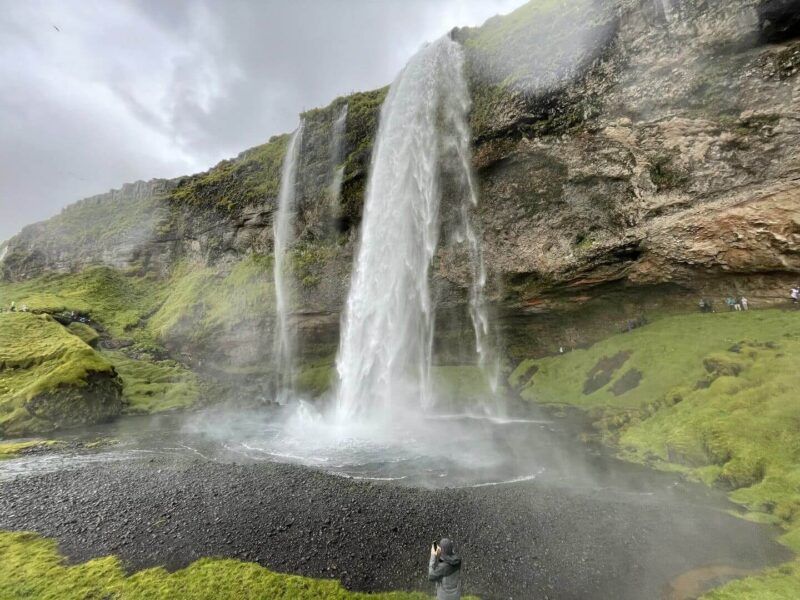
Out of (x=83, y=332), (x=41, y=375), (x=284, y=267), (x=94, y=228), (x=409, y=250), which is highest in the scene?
(x=94, y=228)

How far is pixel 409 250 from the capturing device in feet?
141

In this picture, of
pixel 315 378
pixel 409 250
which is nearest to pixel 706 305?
pixel 409 250

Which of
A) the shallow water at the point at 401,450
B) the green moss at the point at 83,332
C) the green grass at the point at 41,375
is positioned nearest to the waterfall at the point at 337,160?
the shallow water at the point at 401,450

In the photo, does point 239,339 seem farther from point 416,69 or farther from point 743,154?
point 743,154

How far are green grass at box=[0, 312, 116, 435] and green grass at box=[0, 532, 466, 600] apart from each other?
96.4ft

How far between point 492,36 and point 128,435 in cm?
5086

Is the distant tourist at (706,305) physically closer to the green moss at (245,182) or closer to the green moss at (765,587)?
the green moss at (765,587)

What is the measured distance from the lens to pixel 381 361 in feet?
134

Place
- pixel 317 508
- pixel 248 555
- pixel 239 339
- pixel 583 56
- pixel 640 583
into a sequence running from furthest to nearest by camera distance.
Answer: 1. pixel 239 339
2. pixel 583 56
3. pixel 317 508
4. pixel 248 555
5. pixel 640 583

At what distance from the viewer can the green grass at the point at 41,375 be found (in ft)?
111

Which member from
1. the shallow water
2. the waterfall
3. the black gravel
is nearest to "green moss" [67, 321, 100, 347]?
the shallow water

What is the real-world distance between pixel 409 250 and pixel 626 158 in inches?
845

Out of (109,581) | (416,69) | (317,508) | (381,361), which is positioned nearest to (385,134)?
(416,69)

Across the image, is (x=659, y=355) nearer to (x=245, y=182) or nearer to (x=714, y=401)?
(x=714, y=401)
